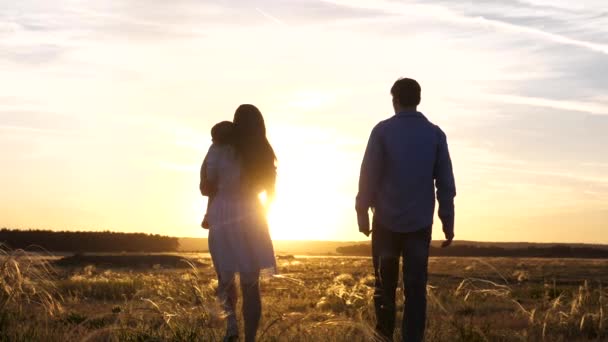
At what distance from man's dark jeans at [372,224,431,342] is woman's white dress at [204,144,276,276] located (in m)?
0.94

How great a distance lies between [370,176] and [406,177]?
0.31 meters

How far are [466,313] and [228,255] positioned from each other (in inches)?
242

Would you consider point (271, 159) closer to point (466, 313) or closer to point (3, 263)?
point (3, 263)

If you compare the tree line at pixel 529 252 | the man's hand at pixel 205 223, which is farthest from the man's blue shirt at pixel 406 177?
the tree line at pixel 529 252

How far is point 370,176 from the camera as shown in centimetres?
761

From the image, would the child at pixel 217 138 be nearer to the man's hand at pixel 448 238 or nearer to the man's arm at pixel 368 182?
the man's arm at pixel 368 182

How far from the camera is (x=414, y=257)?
7.52 metres

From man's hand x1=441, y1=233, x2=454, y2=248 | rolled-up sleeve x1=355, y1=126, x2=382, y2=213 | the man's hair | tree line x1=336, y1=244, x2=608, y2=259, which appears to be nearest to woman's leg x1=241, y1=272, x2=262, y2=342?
rolled-up sleeve x1=355, y1=126, x2=382, y2=213

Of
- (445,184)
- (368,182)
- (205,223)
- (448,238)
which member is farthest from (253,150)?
(448,238)

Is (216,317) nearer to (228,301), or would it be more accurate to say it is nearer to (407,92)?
(228,301)

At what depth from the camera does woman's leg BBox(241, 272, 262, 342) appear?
295 inches

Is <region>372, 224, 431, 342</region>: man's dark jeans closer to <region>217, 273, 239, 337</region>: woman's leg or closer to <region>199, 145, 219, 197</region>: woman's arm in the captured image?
<region>217, 273, 239, 337</region>: woman's leg

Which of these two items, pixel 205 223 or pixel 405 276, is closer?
pixel 405 276

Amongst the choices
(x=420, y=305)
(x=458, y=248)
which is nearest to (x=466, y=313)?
(x=420, y=305)
